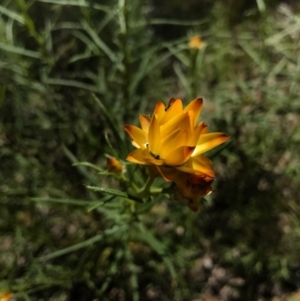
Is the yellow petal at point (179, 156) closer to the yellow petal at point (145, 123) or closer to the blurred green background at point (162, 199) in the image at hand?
the yellow petal at point (145, 123)

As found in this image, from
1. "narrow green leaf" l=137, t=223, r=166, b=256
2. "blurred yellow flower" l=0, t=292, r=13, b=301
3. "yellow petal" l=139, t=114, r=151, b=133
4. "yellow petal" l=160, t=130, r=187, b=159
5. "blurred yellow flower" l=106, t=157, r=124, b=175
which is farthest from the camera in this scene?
"narrow green leaf" l=137, t=223, r=166, b=256

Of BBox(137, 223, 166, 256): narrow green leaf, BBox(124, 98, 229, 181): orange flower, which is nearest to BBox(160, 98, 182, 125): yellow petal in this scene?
BBox(124, 98, 229, 181): orange flower

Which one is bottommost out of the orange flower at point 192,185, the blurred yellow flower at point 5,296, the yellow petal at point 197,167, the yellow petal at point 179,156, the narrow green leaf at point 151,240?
the blurred yellow flower at point 5,296

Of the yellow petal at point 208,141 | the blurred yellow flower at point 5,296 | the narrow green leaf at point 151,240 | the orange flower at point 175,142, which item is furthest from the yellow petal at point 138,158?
the blurred yellow flower at point 5,296

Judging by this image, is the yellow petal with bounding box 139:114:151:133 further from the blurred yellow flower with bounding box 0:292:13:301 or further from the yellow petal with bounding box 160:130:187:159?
the blurred yellow flower with bounding box 0:292:13:301

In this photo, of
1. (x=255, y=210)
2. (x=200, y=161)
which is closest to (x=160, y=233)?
(x=255, y=210)

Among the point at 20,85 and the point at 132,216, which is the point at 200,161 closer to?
the point at 132,216

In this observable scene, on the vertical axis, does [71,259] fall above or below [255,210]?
below

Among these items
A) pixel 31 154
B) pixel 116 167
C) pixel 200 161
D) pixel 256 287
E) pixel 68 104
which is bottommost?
pixel 256 287
